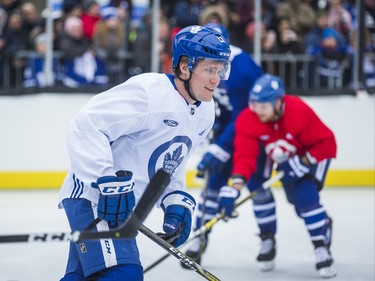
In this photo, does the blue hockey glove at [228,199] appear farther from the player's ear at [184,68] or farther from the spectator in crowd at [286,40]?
the spectator in crowd at [286,40]

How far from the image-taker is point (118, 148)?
267 cm

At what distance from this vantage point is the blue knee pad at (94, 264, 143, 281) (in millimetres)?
2480

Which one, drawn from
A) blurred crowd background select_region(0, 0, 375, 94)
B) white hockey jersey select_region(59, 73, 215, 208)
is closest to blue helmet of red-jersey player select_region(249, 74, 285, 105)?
white hockey jersey select_region(59, 73, 215, 208)

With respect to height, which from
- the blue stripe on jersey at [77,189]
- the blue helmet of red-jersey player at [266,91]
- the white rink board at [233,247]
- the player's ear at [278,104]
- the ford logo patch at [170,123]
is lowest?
the white rink board at [233,247]

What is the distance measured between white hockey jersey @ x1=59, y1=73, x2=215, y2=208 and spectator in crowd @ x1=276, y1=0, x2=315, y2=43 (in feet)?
15.9

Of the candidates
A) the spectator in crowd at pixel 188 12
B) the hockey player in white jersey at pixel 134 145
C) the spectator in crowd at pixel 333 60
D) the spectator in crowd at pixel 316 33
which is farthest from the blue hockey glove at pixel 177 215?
the spectator in crowd at pixel 316 33

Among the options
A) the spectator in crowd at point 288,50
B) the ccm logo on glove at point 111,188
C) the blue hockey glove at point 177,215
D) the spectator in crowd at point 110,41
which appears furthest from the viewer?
the spectator in crowd at point 288,50

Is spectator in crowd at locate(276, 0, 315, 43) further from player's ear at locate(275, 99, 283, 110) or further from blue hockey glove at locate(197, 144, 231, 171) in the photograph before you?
player's ear at locate(275, 99, 283, 110)

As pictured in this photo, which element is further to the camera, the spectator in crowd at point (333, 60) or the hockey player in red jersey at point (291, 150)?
the spectator in crowd at point (333, 60)

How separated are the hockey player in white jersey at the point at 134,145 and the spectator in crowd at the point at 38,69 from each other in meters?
4.12

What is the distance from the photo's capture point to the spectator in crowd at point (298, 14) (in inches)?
297

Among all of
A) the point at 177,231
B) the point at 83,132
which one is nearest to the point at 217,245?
the point at 177,231

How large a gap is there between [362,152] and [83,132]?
4.76 meters

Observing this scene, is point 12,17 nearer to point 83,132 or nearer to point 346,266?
point 346,266
